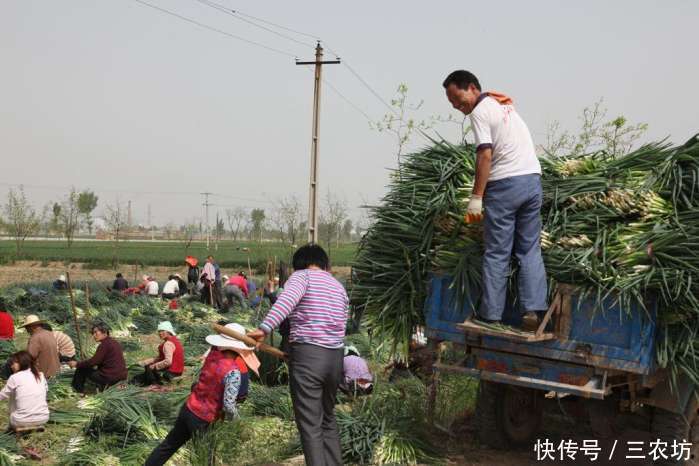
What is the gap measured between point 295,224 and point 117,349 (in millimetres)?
27692

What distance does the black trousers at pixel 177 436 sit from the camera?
477 cm

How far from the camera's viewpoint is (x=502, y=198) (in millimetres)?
4816

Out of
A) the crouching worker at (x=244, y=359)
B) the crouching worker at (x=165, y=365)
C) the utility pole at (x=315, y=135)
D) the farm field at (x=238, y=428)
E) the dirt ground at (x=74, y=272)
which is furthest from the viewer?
the dirt ground at (x=74, y=272)

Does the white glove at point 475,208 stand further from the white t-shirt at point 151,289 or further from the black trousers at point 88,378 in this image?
the white t-shirt at point 151,289

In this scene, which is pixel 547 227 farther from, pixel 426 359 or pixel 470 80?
pixel 426 359

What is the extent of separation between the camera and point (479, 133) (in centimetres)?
483

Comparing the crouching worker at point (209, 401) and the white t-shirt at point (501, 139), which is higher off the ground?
the white t-shirt at point (501, 139)

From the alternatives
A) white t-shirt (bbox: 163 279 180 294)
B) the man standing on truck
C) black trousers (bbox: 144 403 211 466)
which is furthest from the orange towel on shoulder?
white t-shirt (bbox: 163 279 180 294)

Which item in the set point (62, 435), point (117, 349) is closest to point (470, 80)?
point (62, 435)

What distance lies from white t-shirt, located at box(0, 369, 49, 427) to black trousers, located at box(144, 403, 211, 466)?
2.52 meters

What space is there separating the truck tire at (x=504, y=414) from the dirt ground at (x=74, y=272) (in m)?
25.2

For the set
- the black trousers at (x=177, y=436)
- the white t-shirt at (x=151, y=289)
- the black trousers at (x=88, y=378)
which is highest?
the black trousers at (x=177, y=436)

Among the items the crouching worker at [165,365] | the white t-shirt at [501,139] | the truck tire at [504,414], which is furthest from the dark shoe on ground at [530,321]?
the crouching worker at [165,365]

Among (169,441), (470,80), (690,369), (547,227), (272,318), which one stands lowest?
(169,441)
